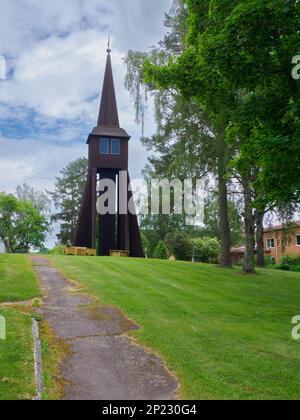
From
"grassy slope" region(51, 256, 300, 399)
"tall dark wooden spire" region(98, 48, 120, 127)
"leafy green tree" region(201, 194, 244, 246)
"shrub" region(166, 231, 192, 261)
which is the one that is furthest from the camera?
"shrub" region(166, 231, 192, 261)

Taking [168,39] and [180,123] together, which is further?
[168,39]

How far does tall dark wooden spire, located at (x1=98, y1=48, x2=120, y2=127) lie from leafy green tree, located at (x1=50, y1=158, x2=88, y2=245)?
30388 mm

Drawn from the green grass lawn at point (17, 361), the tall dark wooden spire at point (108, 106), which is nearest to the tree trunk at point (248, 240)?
the tall dark wooden spire at point (108, 106)

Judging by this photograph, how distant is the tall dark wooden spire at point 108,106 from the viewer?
36406mm

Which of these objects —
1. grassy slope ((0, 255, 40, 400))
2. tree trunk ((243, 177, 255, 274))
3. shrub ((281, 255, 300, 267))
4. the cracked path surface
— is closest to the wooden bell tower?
tree trunk ((243, 177, 255, 274))

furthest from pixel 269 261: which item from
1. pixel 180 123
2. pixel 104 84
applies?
pixel 180 123

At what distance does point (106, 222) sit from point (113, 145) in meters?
6.28

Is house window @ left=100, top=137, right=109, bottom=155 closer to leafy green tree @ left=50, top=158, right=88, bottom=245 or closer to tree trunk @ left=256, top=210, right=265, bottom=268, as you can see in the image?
tree trunk @ left=256, top=210, right=265, bottom=268

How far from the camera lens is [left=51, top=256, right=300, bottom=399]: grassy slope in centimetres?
673

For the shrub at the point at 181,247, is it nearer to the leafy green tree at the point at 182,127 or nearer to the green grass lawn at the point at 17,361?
Result: the leafy green tree at the point at 182,127

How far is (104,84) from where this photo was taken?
3653 centimetres

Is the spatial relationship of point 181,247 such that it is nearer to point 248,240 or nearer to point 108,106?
point 108,106

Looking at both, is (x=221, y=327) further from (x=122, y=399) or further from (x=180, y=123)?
(x=180, y=123)
